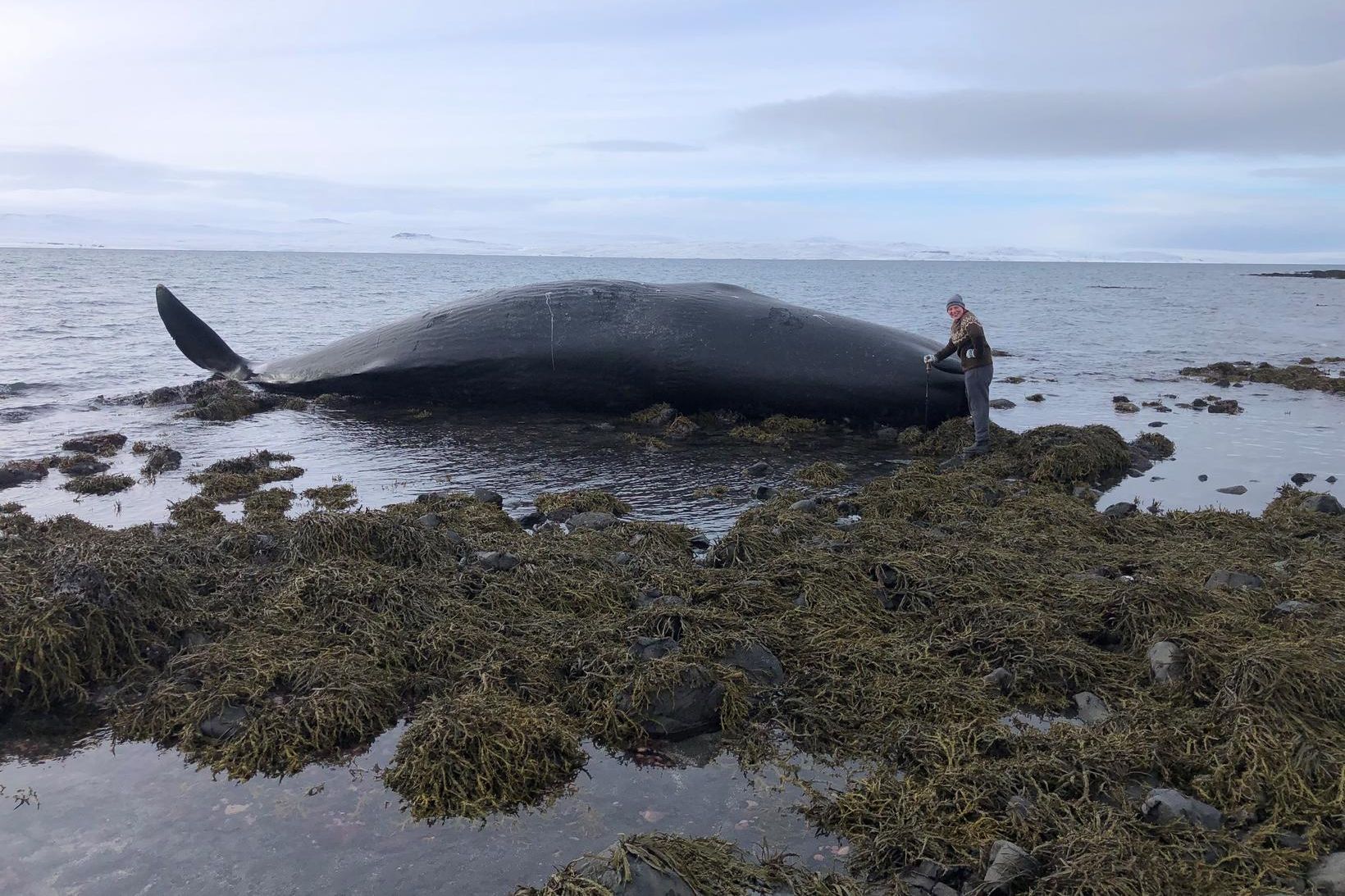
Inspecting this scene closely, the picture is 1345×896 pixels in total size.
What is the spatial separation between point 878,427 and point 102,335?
79.9 feet

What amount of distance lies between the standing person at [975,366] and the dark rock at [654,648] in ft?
21.6

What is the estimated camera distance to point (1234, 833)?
3.83 meters

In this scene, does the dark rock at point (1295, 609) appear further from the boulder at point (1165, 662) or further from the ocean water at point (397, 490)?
the ocean water at point (397, 490)

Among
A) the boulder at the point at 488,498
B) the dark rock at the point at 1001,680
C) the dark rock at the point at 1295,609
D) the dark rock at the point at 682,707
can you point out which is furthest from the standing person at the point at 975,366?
the dark rock at the point at 682,707

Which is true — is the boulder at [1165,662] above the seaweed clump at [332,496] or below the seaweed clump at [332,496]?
above

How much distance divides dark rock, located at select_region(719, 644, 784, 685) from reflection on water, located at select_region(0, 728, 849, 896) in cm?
71

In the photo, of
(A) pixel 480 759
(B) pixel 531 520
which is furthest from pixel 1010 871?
(B) pixel 531 520

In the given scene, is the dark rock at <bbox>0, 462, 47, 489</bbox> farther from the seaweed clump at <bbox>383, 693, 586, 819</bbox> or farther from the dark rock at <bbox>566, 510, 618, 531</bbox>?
the seaweed clump at <bbox>383, 693, 586, 819</bbox>

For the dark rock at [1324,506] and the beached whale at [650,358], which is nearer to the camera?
the dark rock at [1324,506]

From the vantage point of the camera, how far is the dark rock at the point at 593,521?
26.0 ft

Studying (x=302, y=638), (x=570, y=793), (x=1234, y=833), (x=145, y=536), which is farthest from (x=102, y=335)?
→ (x=1234, y=833)

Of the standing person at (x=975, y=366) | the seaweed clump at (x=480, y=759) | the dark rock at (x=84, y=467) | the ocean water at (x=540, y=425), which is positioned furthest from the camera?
the standing person at (x=975, y=366)

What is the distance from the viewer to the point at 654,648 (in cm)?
529

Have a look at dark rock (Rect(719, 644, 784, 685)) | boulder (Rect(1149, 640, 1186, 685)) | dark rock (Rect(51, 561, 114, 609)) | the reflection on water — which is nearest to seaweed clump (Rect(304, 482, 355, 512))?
dark rock (Rect(51, 561, 114, 609))
